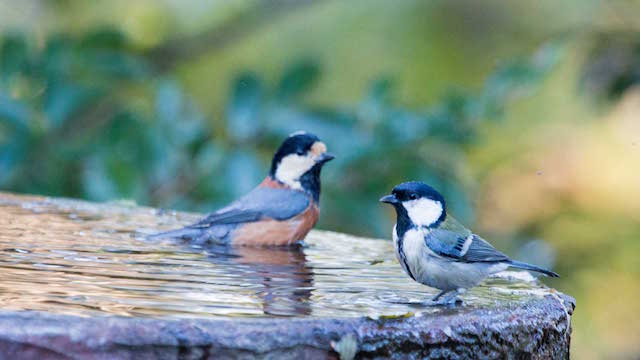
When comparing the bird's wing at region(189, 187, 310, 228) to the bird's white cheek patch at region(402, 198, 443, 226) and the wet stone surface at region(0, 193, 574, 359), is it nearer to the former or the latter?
the wet stone surface at region(0, 193, 574, 359)

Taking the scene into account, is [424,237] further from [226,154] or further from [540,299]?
[226,154]

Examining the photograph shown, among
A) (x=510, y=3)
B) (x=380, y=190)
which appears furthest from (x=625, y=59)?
(x=510, y=3)

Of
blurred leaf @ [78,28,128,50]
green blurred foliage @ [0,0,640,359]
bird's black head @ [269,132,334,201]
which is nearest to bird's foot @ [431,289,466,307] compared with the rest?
bird's black head @ [269,132,334,201]

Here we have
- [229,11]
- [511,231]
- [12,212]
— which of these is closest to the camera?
[12,212]

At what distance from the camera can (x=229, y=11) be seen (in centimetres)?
652

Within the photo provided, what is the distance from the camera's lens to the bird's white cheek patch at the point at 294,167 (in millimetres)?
4152

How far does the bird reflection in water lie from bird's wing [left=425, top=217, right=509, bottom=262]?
1.21ft

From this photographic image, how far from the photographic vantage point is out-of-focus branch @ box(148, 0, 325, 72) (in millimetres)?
6082

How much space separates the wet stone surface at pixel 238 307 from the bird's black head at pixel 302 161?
88 centimetres

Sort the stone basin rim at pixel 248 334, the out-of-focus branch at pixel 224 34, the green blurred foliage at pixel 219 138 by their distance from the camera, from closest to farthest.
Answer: the stone basin rim at pixel 248 334, the green blurred foliage at pixel 219 138, the out-of-focus branch at pixel 224 34

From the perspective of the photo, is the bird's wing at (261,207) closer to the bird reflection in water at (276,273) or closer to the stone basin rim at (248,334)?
the bird reflection in water at (276,273)

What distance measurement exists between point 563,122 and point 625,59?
3253 millimetres

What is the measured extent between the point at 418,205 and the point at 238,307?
2.89 ft

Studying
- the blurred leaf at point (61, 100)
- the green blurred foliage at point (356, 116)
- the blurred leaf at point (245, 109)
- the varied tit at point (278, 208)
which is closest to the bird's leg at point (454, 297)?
the varied tit at point (278, 208)
